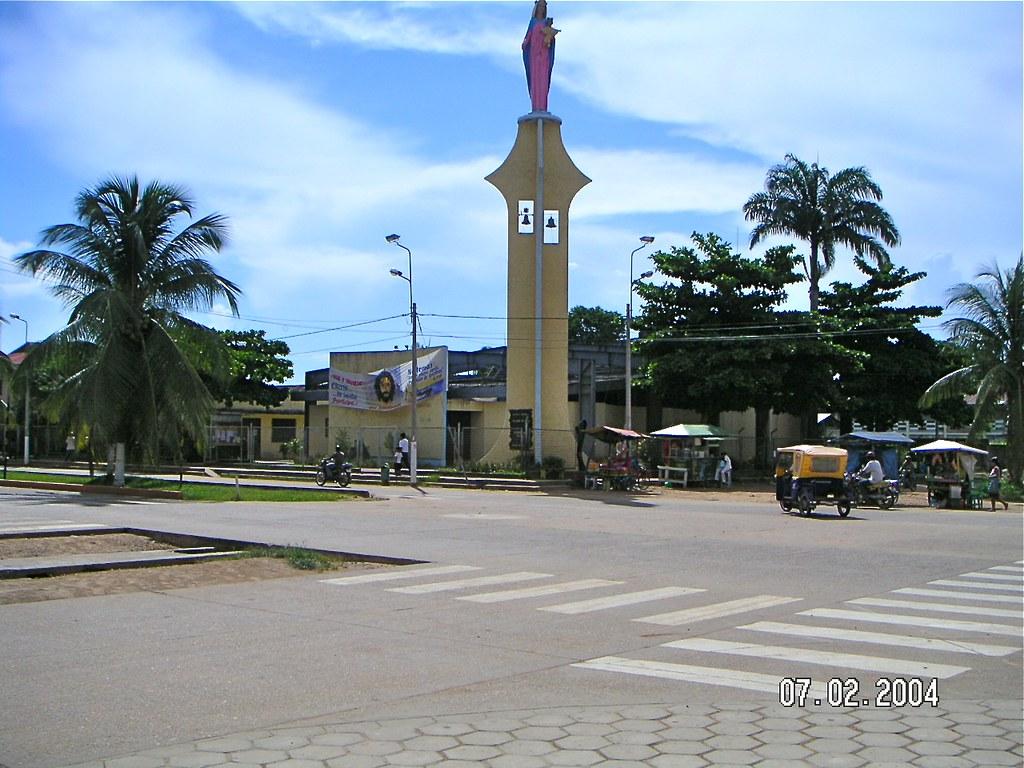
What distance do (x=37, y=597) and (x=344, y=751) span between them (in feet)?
23.2

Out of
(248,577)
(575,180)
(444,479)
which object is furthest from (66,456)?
(248,577)

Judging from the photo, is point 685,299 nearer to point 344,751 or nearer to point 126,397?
point 126,397

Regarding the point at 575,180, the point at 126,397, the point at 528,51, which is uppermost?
the point at 528,51

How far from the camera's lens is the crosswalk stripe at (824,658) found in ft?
26.5

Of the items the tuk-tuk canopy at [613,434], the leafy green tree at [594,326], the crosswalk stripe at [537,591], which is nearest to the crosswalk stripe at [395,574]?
the crosswalk stripe at [537,591]

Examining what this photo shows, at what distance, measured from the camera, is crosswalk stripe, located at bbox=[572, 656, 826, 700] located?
7526 millimetres

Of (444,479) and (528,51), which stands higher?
(528,51)

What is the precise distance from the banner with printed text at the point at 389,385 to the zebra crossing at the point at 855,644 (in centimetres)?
3726

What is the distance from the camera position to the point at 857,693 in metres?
7.24

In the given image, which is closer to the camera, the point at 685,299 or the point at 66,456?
the point at 685,299

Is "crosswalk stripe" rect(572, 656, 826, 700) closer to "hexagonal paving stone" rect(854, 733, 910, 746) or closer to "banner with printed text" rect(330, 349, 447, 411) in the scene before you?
"hexagonal paving stone" rect(854, 733, 910, 746)

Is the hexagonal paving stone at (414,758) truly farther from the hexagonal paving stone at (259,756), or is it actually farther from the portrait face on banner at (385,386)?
the portrait face on banner at (385,386)

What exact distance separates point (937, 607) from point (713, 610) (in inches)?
99.7

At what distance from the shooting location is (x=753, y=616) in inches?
421
